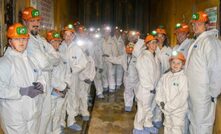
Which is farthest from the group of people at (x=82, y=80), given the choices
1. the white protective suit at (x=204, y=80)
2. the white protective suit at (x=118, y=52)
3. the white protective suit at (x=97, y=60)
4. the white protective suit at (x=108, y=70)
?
the white protective suit at (x=118, y=52)

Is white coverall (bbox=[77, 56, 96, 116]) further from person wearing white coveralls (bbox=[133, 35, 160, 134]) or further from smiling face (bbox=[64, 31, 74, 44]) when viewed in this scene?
person wearing white coveralls (bbox=[133, 35, 160, 134])

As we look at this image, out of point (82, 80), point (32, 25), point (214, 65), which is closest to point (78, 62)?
point (82, 80)

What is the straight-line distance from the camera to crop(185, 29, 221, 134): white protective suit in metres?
3.94

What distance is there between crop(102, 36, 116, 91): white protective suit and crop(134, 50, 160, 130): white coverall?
3.91 m

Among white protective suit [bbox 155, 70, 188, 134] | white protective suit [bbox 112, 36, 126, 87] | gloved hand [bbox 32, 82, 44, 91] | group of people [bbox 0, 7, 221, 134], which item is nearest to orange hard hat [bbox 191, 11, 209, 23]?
group of people [bbox 0, 7, 221, 134]

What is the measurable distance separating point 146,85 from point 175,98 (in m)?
0.87

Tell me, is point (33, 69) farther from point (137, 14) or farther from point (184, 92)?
point (137, 14)

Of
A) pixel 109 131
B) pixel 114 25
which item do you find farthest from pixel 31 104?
pixel 114 25

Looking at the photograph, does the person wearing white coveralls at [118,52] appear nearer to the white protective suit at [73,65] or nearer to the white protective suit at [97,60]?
the white protective suit at [97,60]

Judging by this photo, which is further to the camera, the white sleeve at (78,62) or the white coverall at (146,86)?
the white sleeve at (78,62)

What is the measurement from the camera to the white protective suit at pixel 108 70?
29.5 ft

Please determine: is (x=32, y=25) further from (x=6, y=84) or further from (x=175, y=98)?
(x=175, y=98)

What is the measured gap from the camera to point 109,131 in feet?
18.7

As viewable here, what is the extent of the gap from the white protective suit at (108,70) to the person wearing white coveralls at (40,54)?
4684 millimetres
